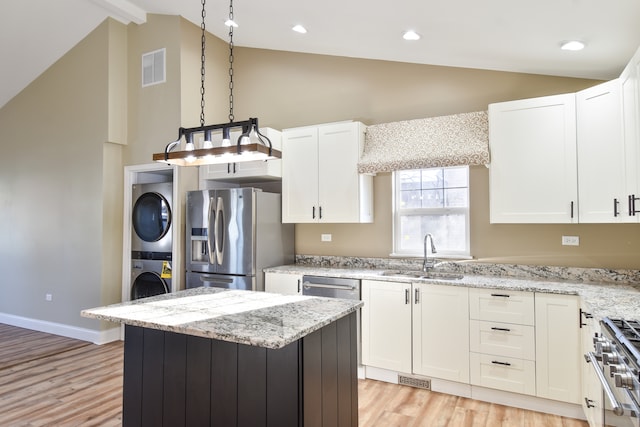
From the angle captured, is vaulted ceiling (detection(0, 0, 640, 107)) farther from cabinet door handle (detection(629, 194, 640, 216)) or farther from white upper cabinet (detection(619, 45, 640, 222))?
cabinet door handle (detection(629, 194, 640, 216))

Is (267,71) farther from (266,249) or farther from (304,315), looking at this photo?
(304,315)

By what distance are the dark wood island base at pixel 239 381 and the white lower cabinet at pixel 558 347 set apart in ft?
4.81

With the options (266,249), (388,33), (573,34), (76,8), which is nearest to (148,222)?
(266,249)

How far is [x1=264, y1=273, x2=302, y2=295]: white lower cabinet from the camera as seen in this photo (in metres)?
3.81

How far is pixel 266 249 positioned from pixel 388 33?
2.29 m

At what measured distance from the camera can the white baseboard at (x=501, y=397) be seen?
2.82 metres

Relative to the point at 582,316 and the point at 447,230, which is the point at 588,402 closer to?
the point at 582,316

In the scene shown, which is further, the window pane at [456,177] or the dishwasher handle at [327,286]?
the window pane at [456,177]

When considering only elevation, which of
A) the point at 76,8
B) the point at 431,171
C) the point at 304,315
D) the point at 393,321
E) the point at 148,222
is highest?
the point at 76,8

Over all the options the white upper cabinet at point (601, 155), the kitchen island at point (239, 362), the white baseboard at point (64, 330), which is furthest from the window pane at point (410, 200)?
the white baseboard at point (64, 330)

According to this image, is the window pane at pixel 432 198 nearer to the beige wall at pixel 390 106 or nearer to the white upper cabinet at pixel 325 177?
the beige wall at pixel 390 106

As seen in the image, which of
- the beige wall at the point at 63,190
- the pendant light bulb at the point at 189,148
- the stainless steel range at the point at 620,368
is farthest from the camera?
the beige wall at the point at 63,190

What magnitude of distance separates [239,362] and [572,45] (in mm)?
2889

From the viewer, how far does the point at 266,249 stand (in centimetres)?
404
